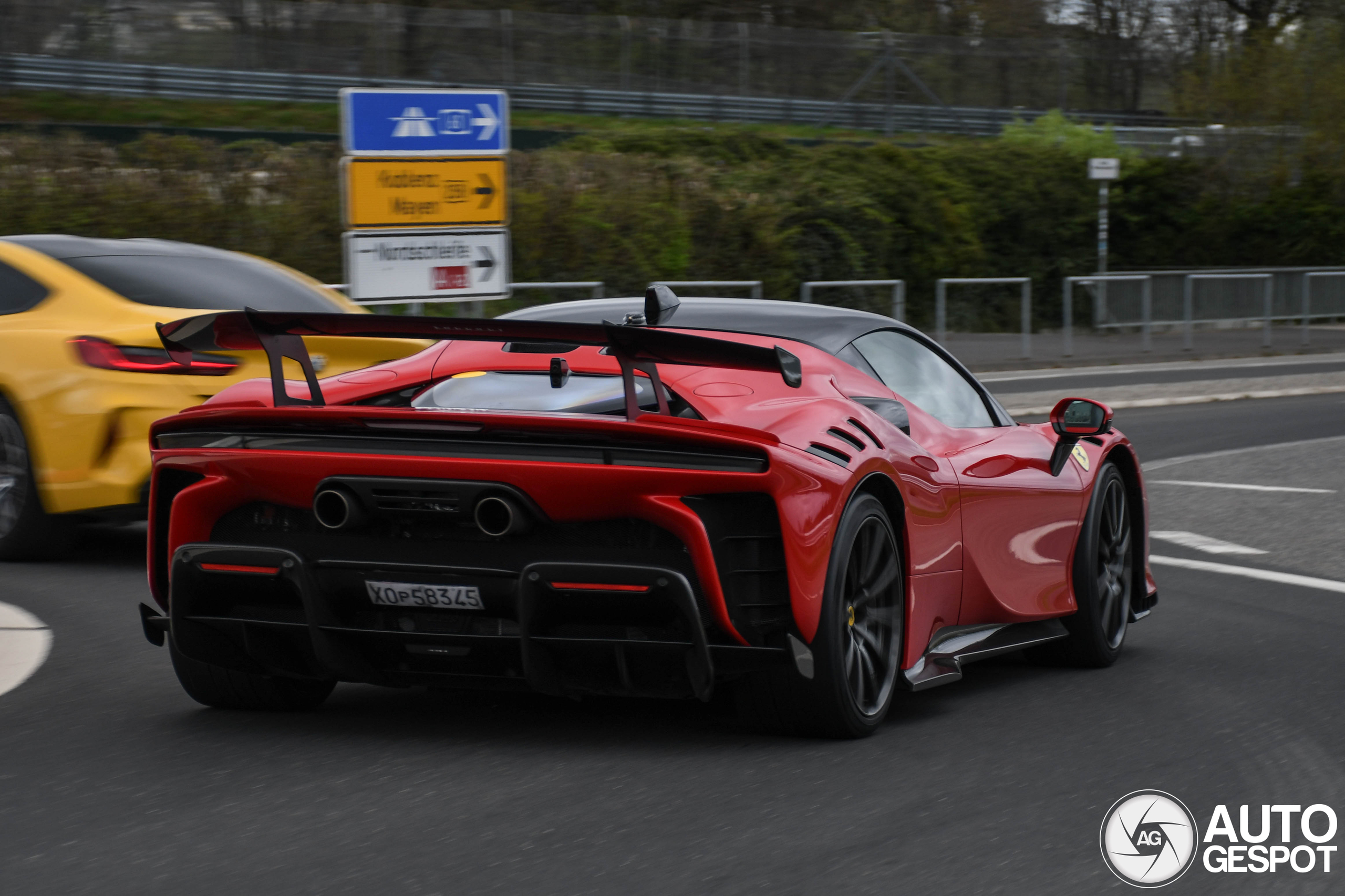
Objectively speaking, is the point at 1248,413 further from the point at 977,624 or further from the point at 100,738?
the point at 100,738

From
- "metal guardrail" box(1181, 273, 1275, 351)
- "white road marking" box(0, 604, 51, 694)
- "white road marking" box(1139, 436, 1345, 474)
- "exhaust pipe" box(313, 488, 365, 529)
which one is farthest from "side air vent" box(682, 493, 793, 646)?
"metal guardrail" box(1181, 273, 1275, 351)

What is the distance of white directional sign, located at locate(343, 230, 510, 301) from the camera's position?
15.0m

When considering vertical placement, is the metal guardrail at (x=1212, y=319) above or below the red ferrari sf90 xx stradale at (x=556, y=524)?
below

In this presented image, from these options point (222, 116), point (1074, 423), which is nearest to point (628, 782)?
point (1074, 423)

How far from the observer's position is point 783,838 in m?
4.07

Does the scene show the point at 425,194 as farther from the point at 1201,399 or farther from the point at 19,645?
the point at 1201,399

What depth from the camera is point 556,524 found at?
4629mm

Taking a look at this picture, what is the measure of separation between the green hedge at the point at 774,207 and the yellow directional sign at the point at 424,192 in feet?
18.4

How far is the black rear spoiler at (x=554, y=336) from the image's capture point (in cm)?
442

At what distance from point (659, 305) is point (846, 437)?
74cm

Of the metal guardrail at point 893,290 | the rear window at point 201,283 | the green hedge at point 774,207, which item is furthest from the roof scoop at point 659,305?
the metal guardrail at point 893,290

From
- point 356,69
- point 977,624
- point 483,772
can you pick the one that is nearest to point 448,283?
point 977,624

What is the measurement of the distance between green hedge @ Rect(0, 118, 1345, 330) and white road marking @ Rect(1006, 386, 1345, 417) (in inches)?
168

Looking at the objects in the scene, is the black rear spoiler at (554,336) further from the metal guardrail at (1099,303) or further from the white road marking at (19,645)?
the metal guardrail at (1099,303)
